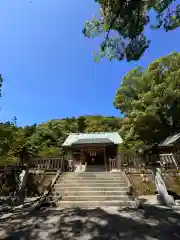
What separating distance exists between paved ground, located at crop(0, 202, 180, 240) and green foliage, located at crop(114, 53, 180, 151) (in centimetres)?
1845

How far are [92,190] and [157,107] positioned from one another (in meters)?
18.7

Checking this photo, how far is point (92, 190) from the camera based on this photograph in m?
10.4

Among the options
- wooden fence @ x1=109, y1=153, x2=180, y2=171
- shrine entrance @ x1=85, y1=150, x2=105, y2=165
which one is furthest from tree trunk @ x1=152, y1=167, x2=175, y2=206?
shrine entrance @ x1=85, y1=150, x2=105, y2=165

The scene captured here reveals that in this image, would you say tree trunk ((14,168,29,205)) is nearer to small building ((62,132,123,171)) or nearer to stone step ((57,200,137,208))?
stone step ((57,200,137,208))

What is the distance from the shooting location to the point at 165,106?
26.9 metres

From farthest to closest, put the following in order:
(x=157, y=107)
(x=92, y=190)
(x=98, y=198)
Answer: (x=157, y=107), (x=92, y=190), (x=98, y=198)

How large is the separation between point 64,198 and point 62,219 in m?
3.19

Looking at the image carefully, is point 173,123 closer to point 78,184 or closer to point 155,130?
point 155,130

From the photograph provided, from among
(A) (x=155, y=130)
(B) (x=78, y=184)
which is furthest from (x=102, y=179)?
(A) (x=155, y=130)

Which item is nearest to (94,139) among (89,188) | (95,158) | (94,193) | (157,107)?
(95,158)

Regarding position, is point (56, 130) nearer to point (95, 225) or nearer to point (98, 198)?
point (98, 198)

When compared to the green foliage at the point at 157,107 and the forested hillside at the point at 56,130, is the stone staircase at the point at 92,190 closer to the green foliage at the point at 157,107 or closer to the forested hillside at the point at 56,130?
the forested hillside at the point at 56,130

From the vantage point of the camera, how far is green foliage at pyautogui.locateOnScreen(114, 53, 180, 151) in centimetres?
2619

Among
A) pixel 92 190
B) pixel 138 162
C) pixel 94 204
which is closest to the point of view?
pixel 94 204
